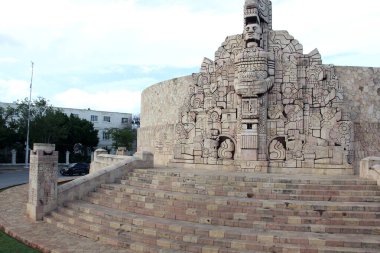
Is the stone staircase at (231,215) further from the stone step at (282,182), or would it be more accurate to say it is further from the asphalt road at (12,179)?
the asphalt road at (12,179)

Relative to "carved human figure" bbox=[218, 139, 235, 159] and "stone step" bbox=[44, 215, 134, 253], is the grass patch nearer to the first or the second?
"stone step" bbox=[44, 215, 134, 253]

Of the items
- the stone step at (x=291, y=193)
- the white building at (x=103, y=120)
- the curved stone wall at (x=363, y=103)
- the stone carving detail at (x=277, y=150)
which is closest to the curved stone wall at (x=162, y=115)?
the stone carving detail at (x=277, y=150)

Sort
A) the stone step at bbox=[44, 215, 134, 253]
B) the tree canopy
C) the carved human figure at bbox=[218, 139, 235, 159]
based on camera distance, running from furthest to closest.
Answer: the tree canopy → the carved human figure at bbox=[218, 139, 235, 159] → the stone step at bbox=[44, 215, 134, 253]

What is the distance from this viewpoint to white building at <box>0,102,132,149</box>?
53734 mm

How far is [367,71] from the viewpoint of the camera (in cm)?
1586

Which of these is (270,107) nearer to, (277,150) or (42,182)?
(277,150)

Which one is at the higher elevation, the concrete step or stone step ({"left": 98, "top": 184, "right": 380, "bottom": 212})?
the concrete step

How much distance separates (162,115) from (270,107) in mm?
8363

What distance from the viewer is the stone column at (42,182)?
1097 centimetres

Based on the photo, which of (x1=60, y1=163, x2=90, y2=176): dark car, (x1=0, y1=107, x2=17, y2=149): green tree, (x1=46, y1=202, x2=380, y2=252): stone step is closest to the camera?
(x1=46, y1=202, x2=380, y2=252): stone step

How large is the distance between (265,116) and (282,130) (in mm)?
816

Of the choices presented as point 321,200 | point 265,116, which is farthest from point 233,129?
point 321,200

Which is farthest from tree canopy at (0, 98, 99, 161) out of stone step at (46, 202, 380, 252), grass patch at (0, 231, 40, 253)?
stone step at (46, 202, 380, 252)

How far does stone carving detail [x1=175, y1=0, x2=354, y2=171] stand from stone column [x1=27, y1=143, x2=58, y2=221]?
18.8ft
